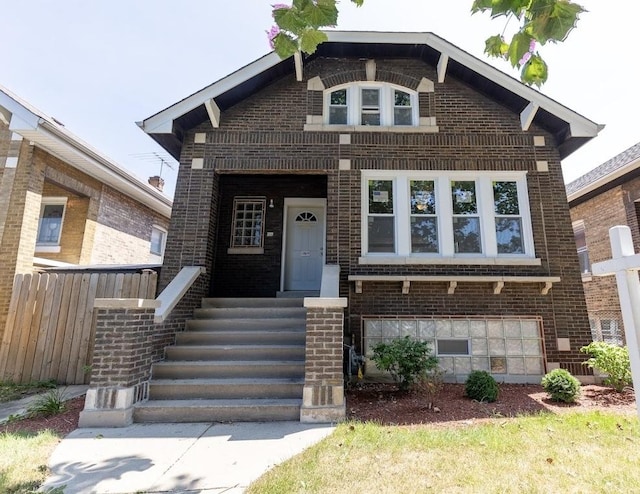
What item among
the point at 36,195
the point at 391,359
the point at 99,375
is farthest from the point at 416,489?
the point at 36,195

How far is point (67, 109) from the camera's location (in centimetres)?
1238

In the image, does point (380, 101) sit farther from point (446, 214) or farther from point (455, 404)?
point (455, 404)

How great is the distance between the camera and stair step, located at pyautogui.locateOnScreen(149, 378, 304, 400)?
16.1ft

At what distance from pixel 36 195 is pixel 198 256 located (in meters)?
4.08

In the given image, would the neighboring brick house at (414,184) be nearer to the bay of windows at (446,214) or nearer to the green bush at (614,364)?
the bay of windows at (446,214)

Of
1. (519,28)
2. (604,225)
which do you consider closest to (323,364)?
(519,28)

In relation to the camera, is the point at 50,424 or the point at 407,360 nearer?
the point at 50,424

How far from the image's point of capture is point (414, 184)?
25.3 feet

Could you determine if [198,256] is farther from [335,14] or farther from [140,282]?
[335,14]

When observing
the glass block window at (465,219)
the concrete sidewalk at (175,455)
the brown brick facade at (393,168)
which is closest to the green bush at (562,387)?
the brown brick facade at (393,168)

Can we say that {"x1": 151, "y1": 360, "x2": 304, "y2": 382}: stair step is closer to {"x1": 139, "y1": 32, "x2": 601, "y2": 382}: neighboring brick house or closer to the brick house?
the brick house

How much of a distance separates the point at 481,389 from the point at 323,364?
2548 mm

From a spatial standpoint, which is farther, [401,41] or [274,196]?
[274,196]

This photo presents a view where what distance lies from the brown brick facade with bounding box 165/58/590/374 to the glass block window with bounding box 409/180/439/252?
0.42 m
